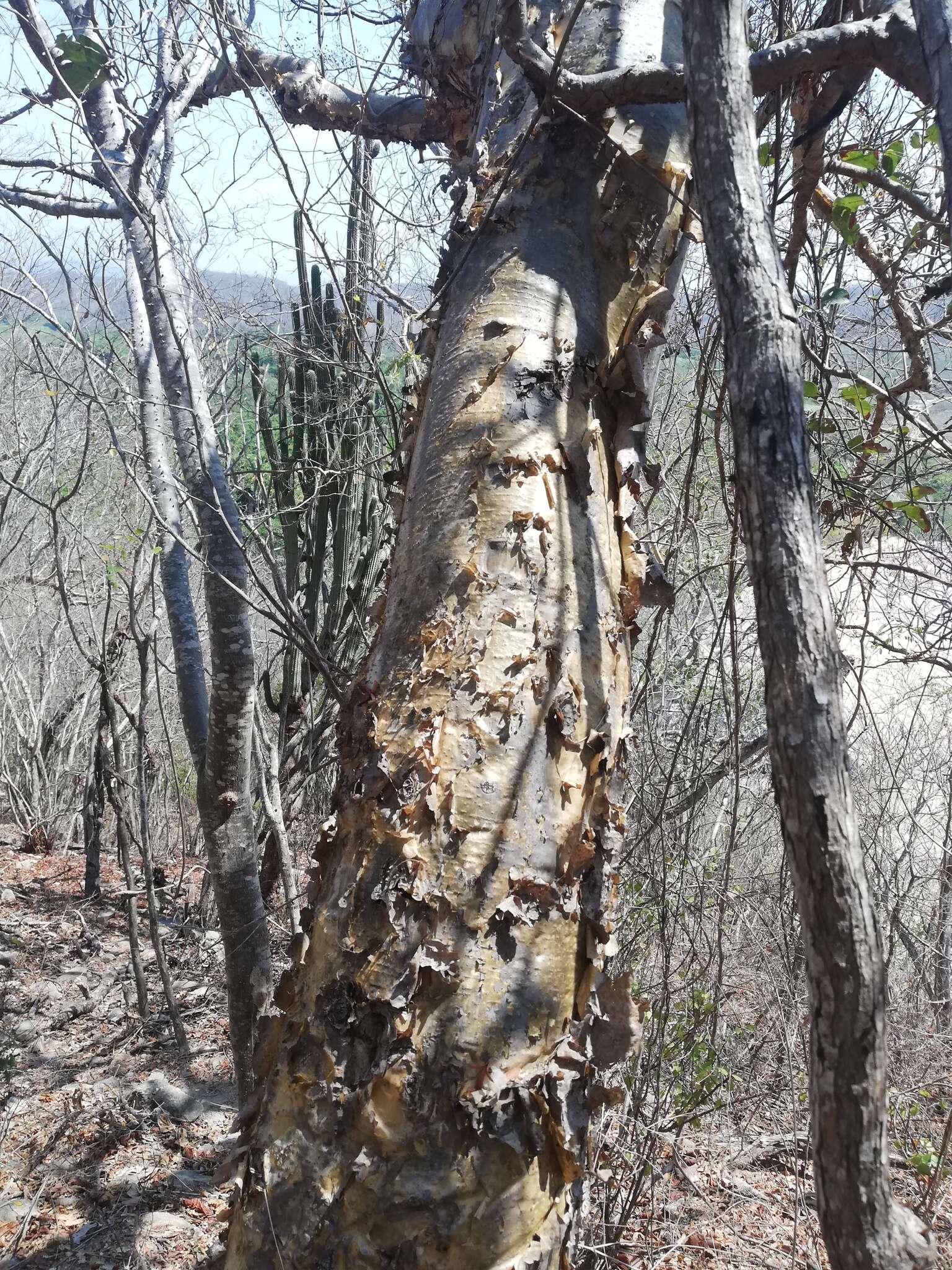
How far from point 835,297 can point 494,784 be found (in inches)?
92.9

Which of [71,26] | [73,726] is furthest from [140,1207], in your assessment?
[73,726]

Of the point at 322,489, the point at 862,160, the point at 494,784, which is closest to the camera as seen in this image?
the point at 494,784

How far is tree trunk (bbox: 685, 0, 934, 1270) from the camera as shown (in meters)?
0.69

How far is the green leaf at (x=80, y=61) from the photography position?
248 centimetres

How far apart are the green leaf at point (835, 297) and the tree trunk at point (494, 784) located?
1.41 m

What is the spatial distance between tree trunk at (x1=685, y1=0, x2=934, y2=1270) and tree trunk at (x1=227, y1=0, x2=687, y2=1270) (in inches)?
16.9

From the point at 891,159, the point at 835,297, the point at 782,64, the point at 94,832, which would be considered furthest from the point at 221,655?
the point at 94,832

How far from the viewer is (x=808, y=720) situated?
73 centimetres

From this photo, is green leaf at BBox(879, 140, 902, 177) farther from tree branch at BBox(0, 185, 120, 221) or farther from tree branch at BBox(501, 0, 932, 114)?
tree branch at BBox(0, 185, 120, 221)

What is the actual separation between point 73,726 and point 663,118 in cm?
768

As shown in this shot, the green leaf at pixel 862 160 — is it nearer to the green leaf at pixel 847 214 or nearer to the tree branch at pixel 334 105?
the green leaf at pixel 847 214

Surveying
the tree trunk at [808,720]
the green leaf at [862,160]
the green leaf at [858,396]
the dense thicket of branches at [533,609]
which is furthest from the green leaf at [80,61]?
the tree trunk at [808,720]

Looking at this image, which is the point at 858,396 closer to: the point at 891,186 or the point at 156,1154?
the point at 891,186

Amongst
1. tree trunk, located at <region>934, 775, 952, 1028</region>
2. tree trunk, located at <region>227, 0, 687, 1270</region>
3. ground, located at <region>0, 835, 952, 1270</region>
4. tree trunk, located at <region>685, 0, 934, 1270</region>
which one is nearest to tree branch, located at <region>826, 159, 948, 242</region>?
tree trunk, located at <region>227, 0, 687, 1270</region>
